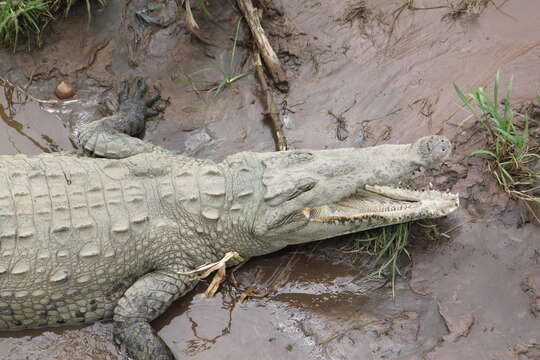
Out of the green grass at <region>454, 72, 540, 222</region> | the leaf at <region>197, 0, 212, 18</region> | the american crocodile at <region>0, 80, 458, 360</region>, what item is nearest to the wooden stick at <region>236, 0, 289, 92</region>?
the leaf at <region>197, 0, 212, 18</region>

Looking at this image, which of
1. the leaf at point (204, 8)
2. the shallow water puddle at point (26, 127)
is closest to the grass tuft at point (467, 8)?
the leaf at point (204, 8)

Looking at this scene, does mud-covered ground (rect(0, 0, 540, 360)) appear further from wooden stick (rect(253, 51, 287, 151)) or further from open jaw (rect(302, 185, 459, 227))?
open jaw (rect(302, 185, 459, 227))

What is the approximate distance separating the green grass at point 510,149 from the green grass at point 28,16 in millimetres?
3463

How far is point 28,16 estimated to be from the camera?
4695 mm

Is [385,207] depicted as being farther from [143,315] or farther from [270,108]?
[143,315]

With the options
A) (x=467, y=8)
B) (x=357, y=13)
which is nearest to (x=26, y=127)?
(x=357, y=13)

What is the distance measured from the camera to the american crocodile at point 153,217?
3490 millimetres

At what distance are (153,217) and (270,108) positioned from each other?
148 cm

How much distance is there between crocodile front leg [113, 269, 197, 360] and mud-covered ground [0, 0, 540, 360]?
19 cm

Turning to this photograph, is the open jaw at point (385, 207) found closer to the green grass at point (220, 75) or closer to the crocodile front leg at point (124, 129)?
the crocodile front leg at point (124, 129)

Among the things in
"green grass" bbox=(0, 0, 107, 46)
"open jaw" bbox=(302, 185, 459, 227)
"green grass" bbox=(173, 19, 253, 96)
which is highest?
"green grass" bbox=(0, 0, 107, 46)

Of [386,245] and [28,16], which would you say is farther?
[28,16]

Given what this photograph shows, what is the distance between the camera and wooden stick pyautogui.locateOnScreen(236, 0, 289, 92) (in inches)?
182

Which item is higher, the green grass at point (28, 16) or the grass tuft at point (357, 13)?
the green grass at point (28, 16)
